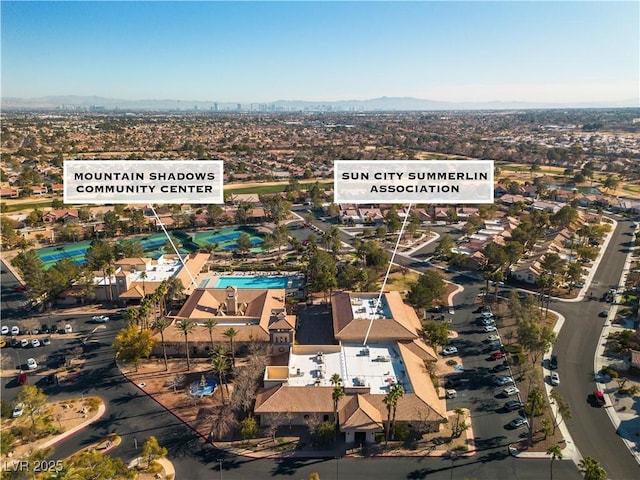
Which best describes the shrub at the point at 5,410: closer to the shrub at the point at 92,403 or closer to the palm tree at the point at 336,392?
the shrub at the point at 92,403

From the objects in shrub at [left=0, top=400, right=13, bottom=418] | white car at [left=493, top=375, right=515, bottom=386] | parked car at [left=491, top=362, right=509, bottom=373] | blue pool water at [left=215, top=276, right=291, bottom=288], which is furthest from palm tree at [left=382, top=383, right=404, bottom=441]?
blue pool water at [left=215, top=276, right=291, bottom=288]

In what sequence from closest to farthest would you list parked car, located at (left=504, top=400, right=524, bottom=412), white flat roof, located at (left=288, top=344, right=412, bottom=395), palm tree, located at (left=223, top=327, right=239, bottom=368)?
parked car, located at (left=504, top=400, right=524, bottom=412), white flat roof, located at (left=288, top=344, right=412, bottom=395), palm tree, located at (left=223, top=327, right=239, bottom=368)

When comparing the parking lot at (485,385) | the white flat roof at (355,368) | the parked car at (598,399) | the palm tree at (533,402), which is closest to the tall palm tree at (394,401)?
the white flat roof at (355,368)

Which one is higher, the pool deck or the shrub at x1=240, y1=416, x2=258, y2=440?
the pool deck

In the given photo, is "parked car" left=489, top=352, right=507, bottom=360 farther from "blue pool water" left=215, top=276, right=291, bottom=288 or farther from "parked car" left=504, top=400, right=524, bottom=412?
"blue pool water" left=215, top=276, right=291, bottom=288

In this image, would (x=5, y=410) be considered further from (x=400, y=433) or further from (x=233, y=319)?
(x=400, y=433)

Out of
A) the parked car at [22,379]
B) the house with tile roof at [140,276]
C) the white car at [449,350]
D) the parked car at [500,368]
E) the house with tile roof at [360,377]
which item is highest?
the house with tile roof at [140,276]
